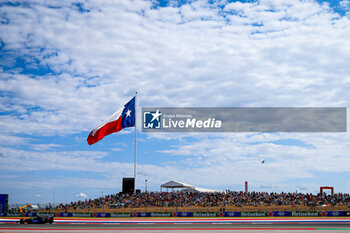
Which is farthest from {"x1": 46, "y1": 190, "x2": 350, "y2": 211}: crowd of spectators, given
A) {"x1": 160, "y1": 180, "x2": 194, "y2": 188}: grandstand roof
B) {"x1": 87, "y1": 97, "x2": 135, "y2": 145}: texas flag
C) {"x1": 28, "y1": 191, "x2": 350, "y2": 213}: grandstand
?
{"x1": 87, "y1": 97, "x2": 135, "y2": 145}: texas flag

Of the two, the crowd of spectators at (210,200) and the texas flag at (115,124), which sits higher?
the texas flag at (115,124)

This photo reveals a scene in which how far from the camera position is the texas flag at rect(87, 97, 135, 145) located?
39031mm

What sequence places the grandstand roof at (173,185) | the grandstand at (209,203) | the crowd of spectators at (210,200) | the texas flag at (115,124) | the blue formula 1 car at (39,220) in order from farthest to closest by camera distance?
1. the grandstand roof at (173,185)
2. the crowd of spectators at (210,200)
3. the grandstand at (209,203)
4. the texas flag at (115,124)
5. the blue formula 1 car at (39,220)

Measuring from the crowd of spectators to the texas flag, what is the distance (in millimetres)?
9656

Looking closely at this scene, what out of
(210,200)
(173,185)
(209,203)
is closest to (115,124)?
(209,203)

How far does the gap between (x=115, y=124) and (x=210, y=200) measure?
1682 cm

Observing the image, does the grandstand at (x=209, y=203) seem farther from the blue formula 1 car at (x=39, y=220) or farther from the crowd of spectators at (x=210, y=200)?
the blue formula 1 car at (x=39, y=220)

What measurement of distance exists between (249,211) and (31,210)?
98.9 feet

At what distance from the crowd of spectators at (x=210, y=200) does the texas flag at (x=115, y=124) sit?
31.7ft

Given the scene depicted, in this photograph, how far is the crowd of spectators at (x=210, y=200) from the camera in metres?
45.8

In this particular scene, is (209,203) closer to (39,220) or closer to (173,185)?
(173,185)

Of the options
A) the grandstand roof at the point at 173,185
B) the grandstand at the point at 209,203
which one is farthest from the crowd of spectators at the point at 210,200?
the grandstand roof at the point at 173,185

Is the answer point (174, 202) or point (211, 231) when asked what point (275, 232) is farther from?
point (174, 202)

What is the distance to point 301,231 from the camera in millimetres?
25906
